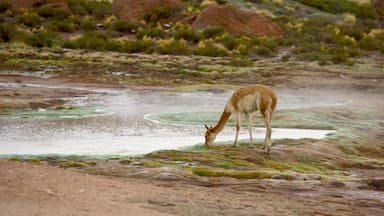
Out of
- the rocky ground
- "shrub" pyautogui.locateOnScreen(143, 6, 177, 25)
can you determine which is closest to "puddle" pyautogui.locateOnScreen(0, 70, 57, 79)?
the rocky ground

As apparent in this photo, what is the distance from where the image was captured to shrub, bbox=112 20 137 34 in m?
44.2

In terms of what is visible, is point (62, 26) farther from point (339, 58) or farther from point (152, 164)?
point (152, 164)

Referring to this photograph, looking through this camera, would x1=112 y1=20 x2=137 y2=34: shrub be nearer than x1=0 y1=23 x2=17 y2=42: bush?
No

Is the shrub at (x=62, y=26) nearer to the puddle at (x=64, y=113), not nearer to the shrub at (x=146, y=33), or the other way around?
the shrub at (x=146, y=33)

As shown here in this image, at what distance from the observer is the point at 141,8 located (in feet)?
166

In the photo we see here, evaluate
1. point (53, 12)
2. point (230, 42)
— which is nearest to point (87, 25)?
point (53, 12)

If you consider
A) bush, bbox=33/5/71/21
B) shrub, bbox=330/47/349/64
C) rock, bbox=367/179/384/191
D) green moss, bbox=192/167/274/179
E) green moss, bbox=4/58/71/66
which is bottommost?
rock, bbox=367/179/384/191

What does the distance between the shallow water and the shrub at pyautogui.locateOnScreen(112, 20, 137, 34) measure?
22.5 meters

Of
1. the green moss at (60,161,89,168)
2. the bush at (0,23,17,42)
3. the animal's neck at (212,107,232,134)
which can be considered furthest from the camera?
the bush at (0,23,17,42)

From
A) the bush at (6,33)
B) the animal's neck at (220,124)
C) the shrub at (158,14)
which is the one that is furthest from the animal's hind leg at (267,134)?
the shrub at (158,14)

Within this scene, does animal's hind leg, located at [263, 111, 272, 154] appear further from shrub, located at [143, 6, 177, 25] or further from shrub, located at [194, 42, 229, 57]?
shrub, located at [143, 6, 177, 25]

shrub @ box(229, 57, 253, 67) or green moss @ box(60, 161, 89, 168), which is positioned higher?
shrub @ box(229, 57, 253, 67)

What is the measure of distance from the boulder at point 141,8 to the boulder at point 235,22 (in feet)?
13.7

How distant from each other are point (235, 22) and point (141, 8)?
8189mm
